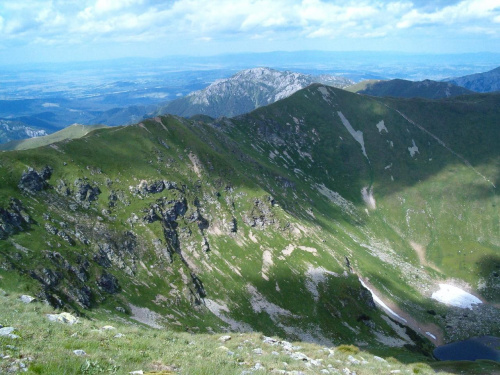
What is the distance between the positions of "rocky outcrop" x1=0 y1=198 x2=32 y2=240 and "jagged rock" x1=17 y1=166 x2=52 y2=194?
31.7 ft

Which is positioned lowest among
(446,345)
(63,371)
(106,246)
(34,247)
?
(446,345)

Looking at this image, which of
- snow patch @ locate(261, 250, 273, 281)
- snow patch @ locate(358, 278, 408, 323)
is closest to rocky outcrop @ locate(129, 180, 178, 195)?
snow patch @ locate(261, 250, 273, 281)

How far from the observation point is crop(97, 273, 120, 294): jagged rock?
95.4 metres

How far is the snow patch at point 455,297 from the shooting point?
175988mm

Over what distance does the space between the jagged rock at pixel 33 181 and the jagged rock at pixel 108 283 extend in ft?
131

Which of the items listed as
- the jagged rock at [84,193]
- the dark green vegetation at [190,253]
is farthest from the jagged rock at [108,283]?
the jagged rock at [84,193]

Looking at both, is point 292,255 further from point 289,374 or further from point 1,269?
point 289,374

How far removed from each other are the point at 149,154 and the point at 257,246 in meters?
66.1

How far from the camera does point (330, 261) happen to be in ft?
511

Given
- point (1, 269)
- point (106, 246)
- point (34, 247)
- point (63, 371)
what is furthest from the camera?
point (106, 246)

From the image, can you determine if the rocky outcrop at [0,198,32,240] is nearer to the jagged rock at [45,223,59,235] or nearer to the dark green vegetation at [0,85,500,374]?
the dark green vegetation at [0,85,500,374]

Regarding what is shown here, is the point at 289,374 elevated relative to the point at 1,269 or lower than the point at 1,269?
elevated

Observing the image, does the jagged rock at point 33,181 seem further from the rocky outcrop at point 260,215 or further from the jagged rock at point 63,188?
the rocky outcrop at point 260,215

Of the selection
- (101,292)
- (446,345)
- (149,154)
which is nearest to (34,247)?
(101,292)
